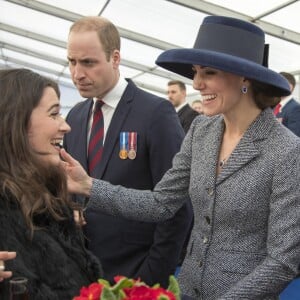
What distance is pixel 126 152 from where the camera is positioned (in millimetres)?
1720

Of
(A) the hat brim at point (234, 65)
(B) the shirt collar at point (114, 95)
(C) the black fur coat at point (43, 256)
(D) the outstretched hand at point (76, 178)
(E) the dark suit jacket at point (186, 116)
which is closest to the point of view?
(C) the black fur coat at point (43, 256)

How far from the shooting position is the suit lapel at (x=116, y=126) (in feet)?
5.76

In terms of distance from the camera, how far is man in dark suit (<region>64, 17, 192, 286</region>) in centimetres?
172

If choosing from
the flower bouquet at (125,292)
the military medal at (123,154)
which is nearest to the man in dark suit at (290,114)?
the military medal at (123,154)

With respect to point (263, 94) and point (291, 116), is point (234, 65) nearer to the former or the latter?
point (263, 94)

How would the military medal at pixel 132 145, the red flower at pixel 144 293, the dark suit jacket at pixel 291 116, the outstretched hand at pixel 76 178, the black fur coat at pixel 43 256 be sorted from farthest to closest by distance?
the dark suit jacket at pixel 291 116, the military medal at pixel 132 145, the outstretched hand at pixel 76 178, the black fur coat at pixel 43 256, the red flower at pixel 144 293

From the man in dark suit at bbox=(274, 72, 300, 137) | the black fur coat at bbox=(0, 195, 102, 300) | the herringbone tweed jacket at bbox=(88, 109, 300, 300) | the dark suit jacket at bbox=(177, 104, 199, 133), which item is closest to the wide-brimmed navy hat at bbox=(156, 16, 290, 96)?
the herringbone tweed jacket at bbox=(88, 109, 300, 300)

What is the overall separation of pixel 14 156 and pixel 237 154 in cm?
61

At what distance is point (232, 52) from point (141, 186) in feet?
2.11

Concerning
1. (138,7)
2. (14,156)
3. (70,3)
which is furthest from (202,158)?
(70,3)

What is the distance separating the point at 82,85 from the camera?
1.81 meters

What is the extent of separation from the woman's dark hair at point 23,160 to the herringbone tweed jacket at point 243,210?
1.32 ft

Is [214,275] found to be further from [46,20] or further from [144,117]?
[46,20]

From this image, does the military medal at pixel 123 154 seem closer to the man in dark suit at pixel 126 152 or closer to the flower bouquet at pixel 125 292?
the man in dark suit at pixel 126 152
